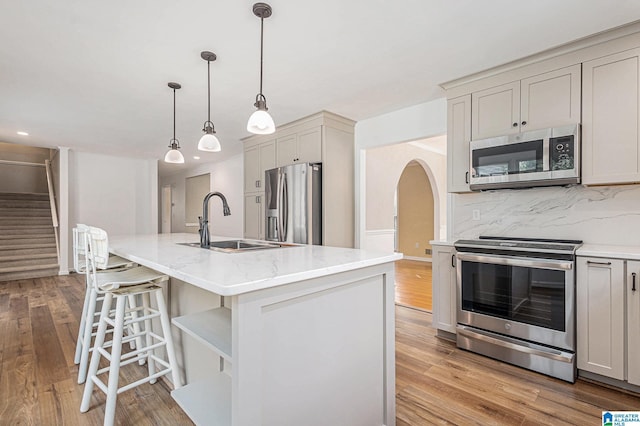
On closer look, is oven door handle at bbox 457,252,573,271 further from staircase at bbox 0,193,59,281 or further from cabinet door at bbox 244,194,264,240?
staircase at bbox 0,193,59,281

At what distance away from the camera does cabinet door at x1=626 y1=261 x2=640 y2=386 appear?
6.06ft

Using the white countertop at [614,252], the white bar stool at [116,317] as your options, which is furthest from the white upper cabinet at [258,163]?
the white countertop at [614,252]

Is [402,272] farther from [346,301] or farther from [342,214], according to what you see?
[346,301]

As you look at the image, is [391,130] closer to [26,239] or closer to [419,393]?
[419,393]

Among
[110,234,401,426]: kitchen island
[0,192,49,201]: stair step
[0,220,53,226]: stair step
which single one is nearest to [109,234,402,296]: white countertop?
[110,234,401,426]: kitchen island

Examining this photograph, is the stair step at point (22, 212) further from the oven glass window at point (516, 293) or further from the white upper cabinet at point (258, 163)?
the oven glass window at point (516, 293)

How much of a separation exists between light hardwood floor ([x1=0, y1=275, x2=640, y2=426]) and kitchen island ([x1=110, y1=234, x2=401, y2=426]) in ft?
1.37

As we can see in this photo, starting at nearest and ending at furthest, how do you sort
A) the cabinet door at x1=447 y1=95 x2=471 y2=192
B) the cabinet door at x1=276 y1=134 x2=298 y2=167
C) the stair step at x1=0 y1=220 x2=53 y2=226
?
the cabinet door at x1=447 y1=95 x2=471 y2=192 < the cabinet door at x1=276 y1=134 x2=298 y2=167 < the stair step at x1=0 y1=220 x2=53 y2=226

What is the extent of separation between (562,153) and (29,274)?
25.2 feet

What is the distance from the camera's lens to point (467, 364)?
231cm

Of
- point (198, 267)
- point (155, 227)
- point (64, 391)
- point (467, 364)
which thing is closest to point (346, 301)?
point (198, 267)

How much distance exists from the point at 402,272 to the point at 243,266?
4729mm

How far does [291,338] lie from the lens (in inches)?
45.2

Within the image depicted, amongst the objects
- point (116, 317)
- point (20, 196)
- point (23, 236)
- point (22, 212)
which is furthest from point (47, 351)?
point (20, 196)
